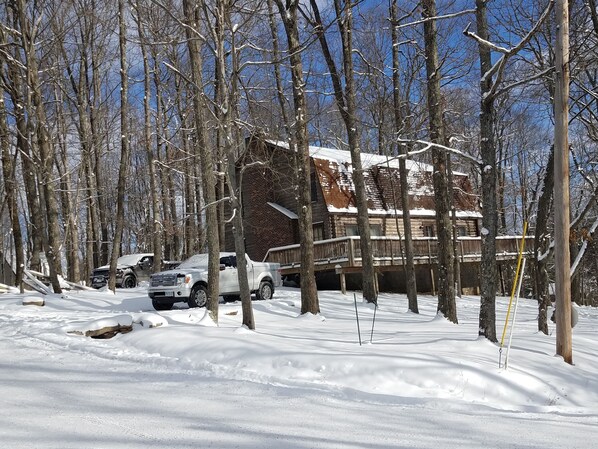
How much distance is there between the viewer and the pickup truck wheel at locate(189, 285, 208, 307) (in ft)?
54.5

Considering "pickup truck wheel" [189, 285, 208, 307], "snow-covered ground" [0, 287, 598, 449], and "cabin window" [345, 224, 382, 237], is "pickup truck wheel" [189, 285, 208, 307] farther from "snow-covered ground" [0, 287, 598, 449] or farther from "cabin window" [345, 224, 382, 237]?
"cabin window" [345, 224, 382, 237]

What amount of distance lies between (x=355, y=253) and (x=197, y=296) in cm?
925

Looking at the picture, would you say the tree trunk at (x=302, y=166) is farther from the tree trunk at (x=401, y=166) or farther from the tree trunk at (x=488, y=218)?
the tree trunk at (x=488, y=218)

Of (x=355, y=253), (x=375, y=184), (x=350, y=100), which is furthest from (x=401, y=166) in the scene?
(x=375, y=184)

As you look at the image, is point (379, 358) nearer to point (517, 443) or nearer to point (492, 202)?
point (517, 443)

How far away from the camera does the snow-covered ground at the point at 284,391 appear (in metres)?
4.66

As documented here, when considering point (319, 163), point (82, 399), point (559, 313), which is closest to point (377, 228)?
point (319, 163)

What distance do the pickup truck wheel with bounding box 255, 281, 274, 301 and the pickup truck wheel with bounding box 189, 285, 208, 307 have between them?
283cm

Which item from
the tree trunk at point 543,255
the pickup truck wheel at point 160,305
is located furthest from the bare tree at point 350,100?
the pickup truck wheel at point 160,305

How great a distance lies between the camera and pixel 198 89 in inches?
417

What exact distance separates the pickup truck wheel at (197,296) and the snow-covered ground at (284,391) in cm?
594

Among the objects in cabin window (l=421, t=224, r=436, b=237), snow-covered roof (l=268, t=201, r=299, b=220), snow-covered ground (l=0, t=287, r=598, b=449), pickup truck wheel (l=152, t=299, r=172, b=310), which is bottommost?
snow-covered ground (l=0, t=287, r=598, b=449)

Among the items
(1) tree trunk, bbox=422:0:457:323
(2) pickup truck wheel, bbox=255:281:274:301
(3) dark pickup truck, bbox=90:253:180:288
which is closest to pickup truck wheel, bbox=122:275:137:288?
(3) dark pickup truck, bbox=90:253:180:288

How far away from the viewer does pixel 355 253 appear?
24.1 meters
